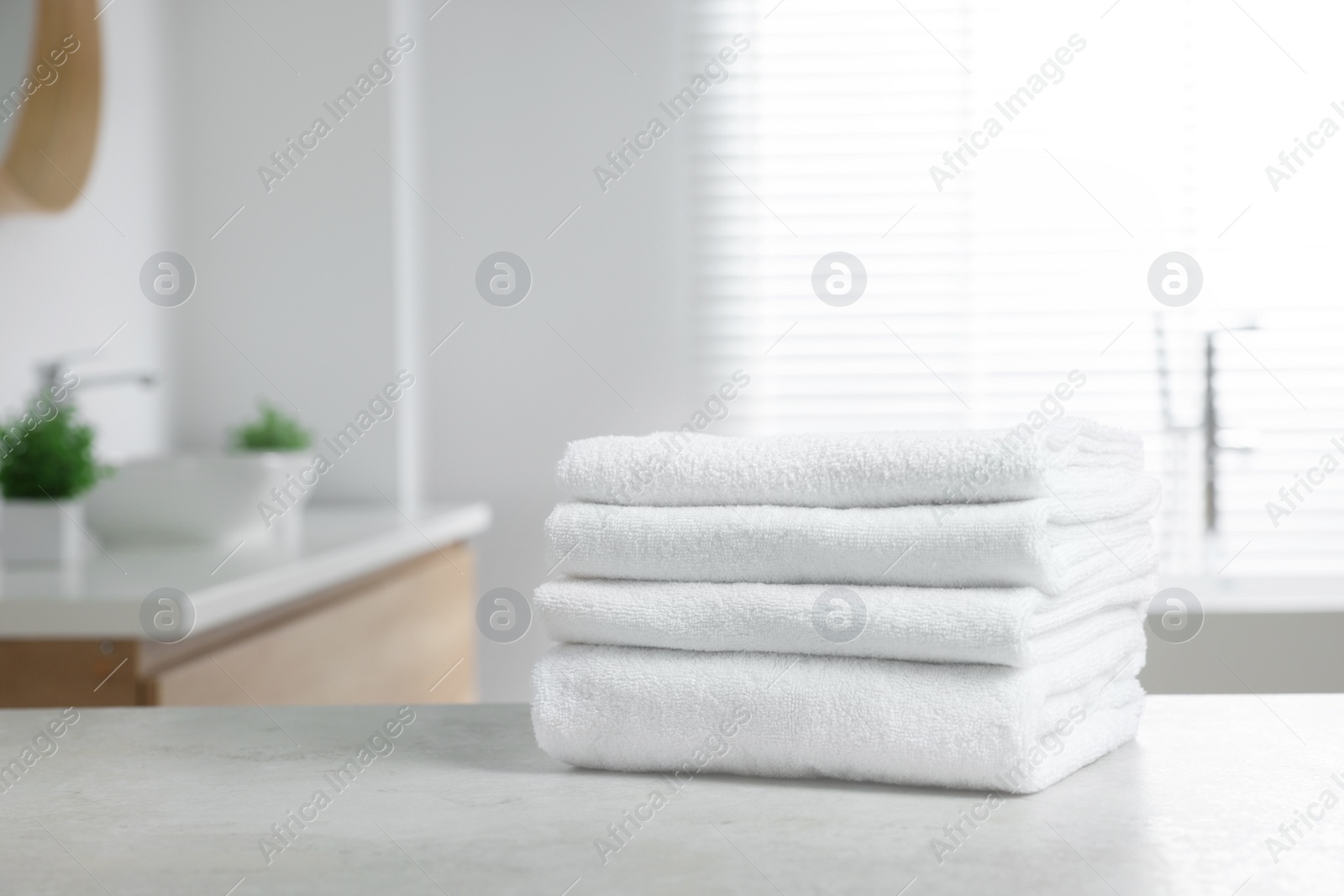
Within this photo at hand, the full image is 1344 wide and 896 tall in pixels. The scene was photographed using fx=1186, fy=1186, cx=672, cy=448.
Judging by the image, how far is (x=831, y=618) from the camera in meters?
0.55

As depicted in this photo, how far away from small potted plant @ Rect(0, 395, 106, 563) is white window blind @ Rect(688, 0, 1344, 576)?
1.32 m

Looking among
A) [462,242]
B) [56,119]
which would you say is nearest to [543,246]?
[462,242]

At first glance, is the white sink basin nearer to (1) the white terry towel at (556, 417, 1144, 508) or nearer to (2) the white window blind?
(2) the white window blind

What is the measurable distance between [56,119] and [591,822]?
1810 millimetres

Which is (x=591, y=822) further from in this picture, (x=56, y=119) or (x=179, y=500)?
(x=56, y=119)

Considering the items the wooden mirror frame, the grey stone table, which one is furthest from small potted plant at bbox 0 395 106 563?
the grey stone table

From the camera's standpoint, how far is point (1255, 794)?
1.79 ft

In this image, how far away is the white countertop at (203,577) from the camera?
1263 mm

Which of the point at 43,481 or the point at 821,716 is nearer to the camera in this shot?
the point at 821,716

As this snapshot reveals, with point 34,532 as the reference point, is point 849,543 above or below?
above

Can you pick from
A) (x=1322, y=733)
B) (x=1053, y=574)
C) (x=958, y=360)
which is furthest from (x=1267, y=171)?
(x=1053, y=574)

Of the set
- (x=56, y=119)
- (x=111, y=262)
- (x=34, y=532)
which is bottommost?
(x=34, y=532)

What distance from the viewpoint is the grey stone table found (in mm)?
448

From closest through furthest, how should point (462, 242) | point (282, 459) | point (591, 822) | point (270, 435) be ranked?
point (591, 822)
point (282, 459)
point (270, 435)
point (462, 242)
